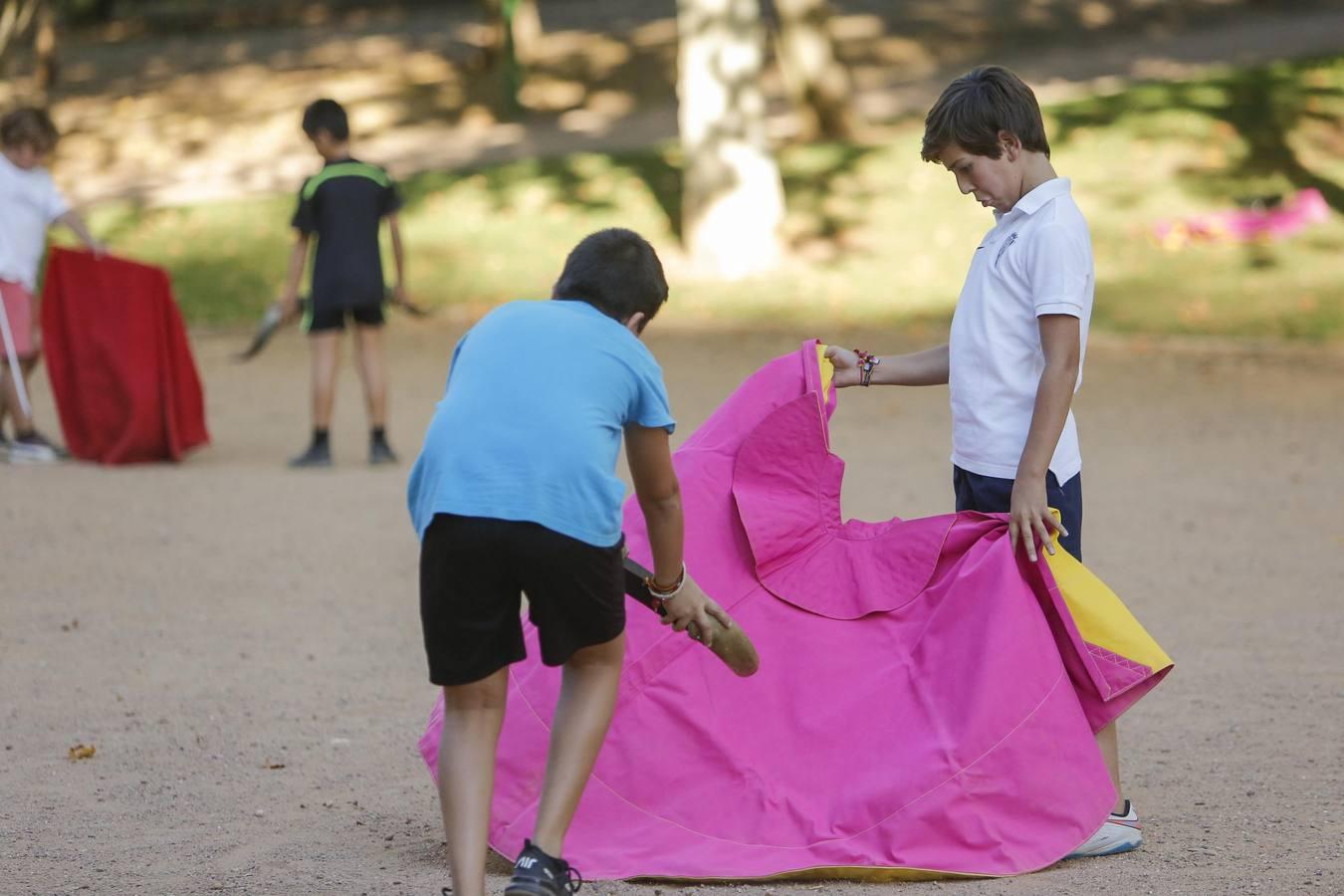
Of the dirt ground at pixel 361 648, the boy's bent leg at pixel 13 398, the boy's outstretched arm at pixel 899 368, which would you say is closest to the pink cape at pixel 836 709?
the dirt ground at pixel 361 648

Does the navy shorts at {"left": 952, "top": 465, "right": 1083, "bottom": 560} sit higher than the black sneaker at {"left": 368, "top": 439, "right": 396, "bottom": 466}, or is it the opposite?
the navy shorts at {"left": 952, "top": 465, "right": 1083, "bottom": 560}

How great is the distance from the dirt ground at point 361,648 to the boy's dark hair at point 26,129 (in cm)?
185

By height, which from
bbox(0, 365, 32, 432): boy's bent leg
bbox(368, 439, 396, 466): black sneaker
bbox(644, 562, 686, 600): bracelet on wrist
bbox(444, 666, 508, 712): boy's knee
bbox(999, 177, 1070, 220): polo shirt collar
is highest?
bbox(999, 177, 1070, 220): polo shirt collar

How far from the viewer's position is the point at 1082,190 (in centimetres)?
1691

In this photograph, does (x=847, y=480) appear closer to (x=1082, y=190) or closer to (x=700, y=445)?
(x=700, y=445)

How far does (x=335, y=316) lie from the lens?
9461mm

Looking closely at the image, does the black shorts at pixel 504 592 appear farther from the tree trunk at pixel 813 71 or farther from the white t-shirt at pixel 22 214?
the tree trunk at pixel 813 71

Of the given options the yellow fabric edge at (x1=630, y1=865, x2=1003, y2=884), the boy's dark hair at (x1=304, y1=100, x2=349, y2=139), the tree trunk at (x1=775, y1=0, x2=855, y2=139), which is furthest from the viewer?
the tree trunk at (x1=775, y1=0, x2=855, y2=139)

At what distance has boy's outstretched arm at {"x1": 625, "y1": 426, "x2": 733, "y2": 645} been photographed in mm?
3473

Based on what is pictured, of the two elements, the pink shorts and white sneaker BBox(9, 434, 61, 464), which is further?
white sneaker BBox(9, 434, 61, 464)

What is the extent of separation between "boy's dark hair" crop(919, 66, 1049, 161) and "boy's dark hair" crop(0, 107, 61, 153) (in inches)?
266

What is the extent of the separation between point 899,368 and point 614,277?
1304 millimetres

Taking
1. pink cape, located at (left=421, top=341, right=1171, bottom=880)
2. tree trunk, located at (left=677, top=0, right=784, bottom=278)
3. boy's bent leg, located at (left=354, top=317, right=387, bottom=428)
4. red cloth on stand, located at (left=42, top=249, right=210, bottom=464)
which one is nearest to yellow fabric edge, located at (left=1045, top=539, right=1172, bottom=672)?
pink cape, located at (left=421, top=341, right=1171, bottom=880)

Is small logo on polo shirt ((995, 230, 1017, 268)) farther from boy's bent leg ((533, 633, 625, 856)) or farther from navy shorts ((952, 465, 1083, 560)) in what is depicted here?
boy's bent leg ((533, 633, 625, 856))
